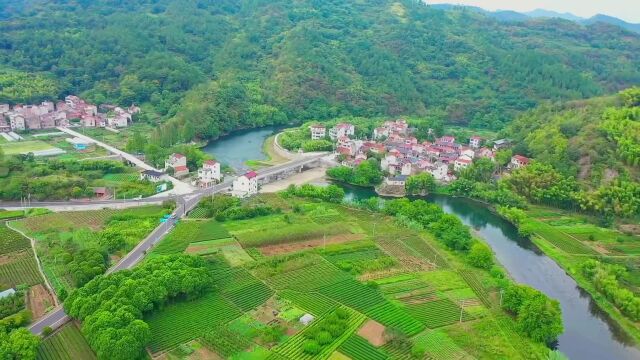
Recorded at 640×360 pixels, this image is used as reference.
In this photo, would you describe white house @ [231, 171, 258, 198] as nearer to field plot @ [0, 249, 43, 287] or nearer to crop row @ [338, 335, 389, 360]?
field plot @ [0, 249, 43, 287]

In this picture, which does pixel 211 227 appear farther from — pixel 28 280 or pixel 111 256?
pixel 28 280

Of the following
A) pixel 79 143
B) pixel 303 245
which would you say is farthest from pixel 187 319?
pixel 79 143

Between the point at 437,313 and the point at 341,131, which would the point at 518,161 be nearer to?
the point at 341,131

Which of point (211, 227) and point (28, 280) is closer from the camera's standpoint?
point (28, 280)

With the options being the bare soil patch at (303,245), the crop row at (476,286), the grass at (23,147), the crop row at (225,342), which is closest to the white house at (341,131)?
the bare soil patch at (303,245)

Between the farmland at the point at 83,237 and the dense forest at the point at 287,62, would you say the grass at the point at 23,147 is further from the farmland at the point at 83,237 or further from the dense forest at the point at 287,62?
the farmland at the point at 83,237

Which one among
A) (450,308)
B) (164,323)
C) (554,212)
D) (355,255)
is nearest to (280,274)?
(355,255)

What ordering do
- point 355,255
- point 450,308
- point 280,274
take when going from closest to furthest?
point 450,308, point 280,274, point 355,255
